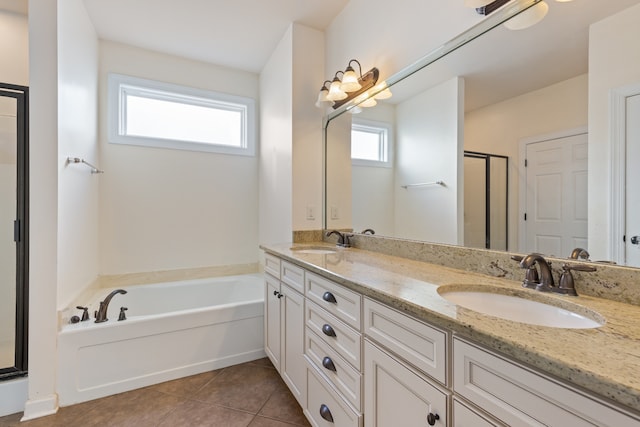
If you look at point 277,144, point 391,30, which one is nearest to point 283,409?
point 277,144

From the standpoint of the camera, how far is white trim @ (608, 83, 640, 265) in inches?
33.6

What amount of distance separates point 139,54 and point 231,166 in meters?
1.26

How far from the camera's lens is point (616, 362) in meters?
0.49

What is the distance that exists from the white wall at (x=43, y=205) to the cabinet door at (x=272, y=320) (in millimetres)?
1222

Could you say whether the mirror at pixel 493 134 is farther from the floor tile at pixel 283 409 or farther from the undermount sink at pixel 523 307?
the floor tile at pixel 283 409

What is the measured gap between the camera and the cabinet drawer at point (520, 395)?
472mm

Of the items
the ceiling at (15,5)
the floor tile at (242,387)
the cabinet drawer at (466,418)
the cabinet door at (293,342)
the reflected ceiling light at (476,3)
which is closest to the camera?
the cabinet drawer at (466,418)

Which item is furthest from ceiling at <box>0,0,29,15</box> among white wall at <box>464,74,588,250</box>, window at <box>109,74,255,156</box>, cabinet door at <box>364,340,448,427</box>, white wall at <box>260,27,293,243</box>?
cabinet door at <box>364,340,448,427</box>

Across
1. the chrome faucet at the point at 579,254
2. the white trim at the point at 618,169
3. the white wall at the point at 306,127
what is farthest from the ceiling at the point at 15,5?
the chrome faucet at the point at 579,254

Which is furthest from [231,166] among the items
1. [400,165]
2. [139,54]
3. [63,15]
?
[400,165]

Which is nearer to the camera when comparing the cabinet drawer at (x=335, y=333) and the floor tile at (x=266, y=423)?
the cabinet drawer at (x=335, y=333)

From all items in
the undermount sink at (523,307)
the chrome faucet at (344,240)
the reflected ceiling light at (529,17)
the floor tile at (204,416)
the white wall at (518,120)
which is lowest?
the floor tile at (204,416)

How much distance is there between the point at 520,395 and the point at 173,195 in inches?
114

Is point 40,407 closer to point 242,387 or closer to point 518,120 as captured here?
point 242,387
